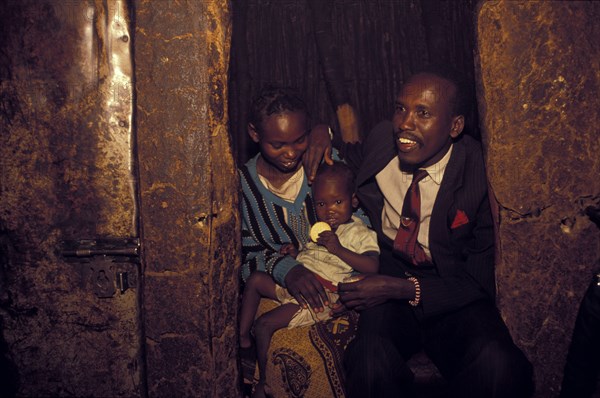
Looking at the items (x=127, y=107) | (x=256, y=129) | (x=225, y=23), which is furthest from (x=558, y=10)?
(x=127, y=107)

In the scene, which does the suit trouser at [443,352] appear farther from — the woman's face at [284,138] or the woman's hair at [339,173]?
the woman's face at [284,138]

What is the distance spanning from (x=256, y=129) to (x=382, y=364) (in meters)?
1.54

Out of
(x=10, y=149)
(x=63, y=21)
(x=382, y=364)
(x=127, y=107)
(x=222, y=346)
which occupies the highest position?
(x=63, y=21)

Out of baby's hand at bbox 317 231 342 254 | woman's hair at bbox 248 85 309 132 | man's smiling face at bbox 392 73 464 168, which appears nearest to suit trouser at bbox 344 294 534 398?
baby's hand at bbox 317 231 342 254

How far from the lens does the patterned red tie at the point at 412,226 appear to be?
2.60 meters

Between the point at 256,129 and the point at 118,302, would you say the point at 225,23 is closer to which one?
the point at 256,129

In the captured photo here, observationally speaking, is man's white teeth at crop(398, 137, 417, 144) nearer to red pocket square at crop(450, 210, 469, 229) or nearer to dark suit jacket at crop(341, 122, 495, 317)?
dark suit jacket at crop(341, 122, 495, 317)

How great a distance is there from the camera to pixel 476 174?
8.24 ft

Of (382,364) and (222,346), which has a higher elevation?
(222,346)

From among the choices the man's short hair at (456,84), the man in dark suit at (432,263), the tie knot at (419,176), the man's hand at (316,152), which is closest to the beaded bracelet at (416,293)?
the man in dark suit at (432,263)

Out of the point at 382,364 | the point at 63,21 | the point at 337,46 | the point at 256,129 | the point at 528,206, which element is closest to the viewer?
the point at 63,21

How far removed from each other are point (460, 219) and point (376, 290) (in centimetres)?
61

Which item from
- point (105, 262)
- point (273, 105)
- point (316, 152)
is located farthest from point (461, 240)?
point (105, 262)

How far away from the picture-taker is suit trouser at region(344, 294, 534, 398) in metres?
2.13
